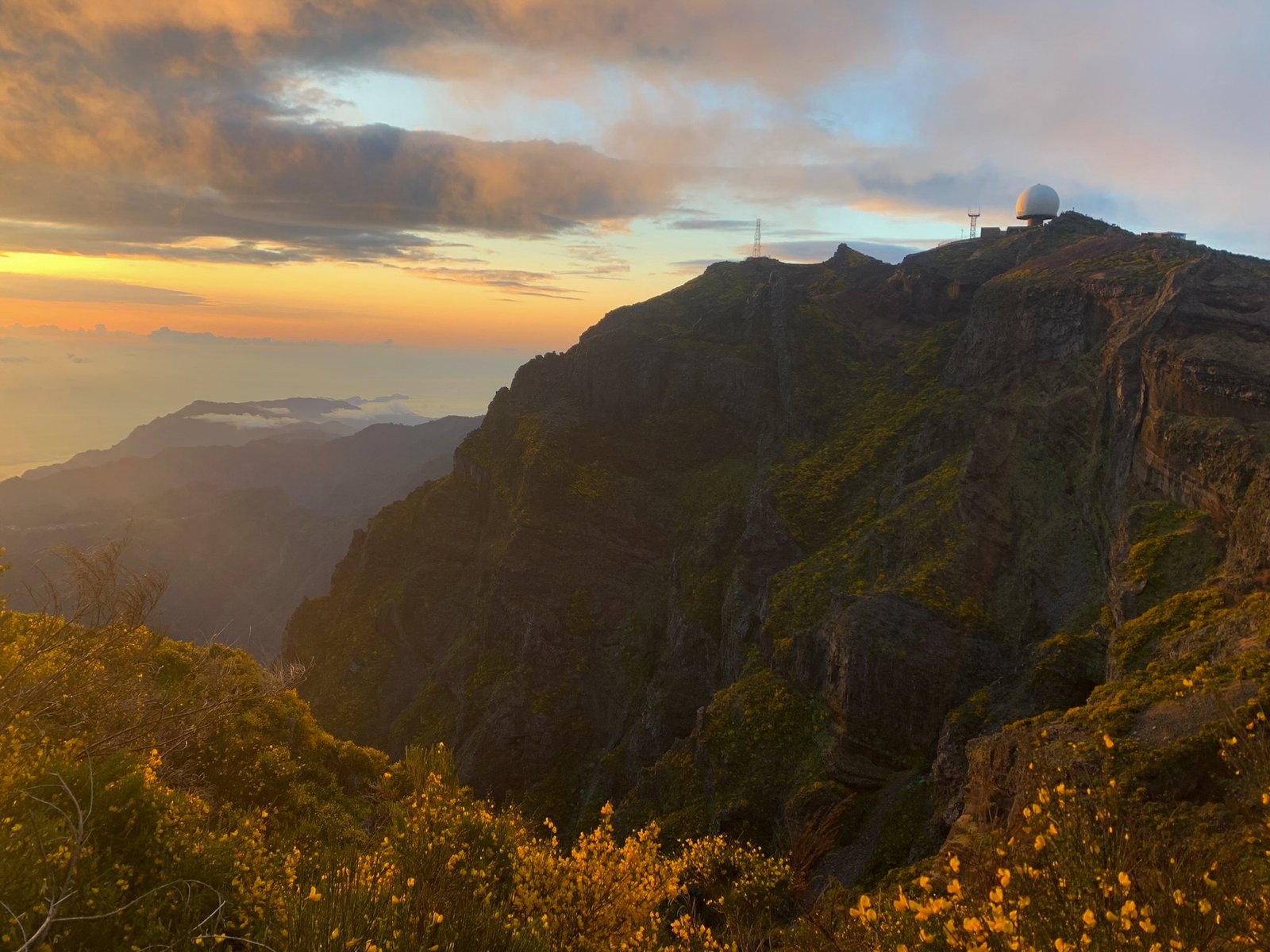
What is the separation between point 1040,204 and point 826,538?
63.9 m

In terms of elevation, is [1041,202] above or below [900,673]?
above

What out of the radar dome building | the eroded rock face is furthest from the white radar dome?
the eroded rock face

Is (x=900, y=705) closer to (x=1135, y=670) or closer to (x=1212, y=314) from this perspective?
(x=1135, y=670)

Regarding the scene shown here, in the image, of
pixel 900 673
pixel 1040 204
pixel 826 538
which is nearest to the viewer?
pixel 900 673

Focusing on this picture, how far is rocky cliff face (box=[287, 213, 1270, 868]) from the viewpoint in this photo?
43.3 meters

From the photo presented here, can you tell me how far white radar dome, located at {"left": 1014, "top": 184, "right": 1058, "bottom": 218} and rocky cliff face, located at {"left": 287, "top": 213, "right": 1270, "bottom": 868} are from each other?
6.37 meters

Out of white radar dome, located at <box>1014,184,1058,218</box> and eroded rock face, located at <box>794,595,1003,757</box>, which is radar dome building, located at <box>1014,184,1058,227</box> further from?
eroded rock face, located at <box>794,595,1003,757</box>

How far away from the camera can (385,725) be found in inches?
3100

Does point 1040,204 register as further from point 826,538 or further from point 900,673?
point 900,673

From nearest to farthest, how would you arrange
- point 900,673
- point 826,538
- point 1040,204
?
point 900,673
point 826,538
point 1040,204

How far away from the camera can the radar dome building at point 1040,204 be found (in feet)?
311

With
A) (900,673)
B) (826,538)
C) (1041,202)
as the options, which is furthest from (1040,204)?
(900,673)

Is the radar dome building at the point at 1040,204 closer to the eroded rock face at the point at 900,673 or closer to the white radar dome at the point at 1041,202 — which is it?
the white radar dome at the point at 1041,202

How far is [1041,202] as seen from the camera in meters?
95.2
